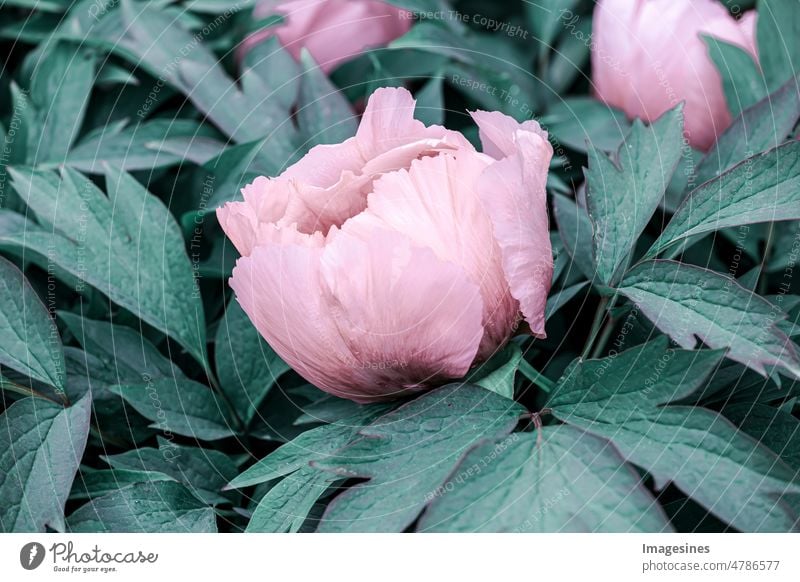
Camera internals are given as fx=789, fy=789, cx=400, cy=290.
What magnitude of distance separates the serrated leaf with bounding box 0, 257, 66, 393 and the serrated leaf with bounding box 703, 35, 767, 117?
250 mm

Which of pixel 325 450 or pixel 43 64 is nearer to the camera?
pixel 325 450

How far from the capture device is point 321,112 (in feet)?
0.96

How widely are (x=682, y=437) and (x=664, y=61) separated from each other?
0.51 feet

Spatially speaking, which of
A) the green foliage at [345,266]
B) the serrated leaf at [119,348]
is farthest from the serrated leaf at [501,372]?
the serrated leaf at [119,348]

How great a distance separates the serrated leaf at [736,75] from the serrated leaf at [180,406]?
0.70 feet

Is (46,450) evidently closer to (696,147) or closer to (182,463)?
(182,463)

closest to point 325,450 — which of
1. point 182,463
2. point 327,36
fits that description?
point 182,463

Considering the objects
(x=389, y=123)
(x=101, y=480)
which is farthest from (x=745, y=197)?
(x=101, y=480)

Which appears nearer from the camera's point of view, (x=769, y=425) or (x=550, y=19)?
(x=769, y=425)

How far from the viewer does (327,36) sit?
1.05 ft

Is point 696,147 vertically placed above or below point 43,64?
below

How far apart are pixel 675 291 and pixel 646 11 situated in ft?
0.43
